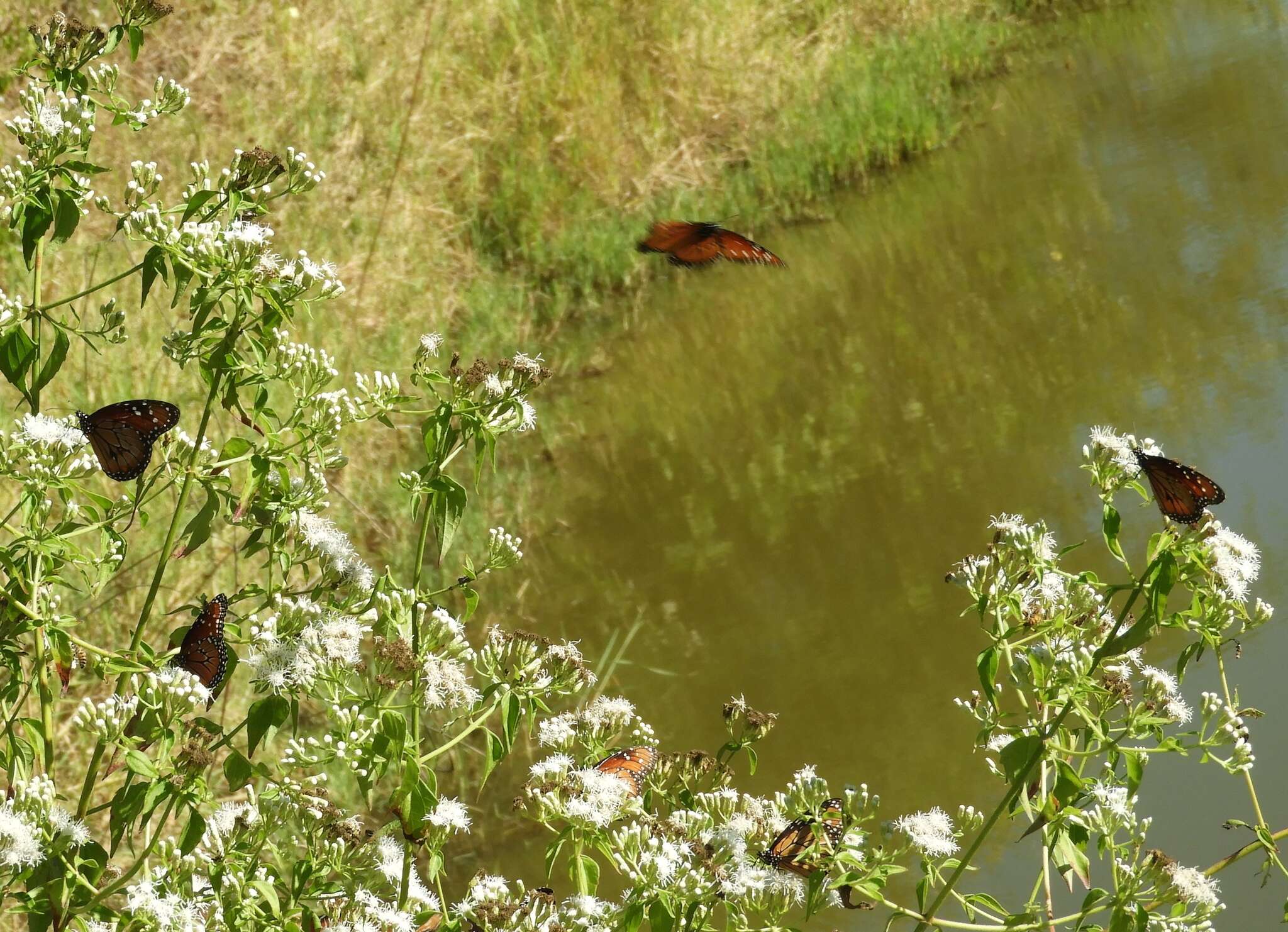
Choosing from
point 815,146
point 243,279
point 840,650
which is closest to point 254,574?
point 840,650

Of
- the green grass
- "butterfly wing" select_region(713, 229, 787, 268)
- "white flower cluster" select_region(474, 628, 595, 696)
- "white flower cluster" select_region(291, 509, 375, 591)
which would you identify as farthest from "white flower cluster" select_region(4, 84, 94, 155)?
the green grass

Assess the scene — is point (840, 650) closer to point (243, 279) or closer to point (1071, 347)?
point (1071, 347)

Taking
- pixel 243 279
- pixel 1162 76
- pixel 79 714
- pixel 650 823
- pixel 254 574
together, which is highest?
pixel 243 279

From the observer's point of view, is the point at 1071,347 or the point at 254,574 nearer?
the point at 254,574

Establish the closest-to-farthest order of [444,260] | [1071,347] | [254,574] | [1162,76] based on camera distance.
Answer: [254,574] → [1071,347] → [444,260] → [1162,76]

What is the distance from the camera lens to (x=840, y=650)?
204 inches

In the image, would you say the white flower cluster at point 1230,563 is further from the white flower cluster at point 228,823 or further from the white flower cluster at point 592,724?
the white flower cluster at point 228,823

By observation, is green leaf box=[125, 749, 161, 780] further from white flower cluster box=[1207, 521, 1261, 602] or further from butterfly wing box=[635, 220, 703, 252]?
butterfly wing box=[635, 220, 703, 252]

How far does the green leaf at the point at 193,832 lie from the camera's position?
186 cm

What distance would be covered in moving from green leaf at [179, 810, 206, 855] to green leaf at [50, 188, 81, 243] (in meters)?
0.97

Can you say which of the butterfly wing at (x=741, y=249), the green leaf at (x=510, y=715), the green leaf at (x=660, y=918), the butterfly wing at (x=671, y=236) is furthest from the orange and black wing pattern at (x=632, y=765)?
the butterfly wing at (x=671, y=236)

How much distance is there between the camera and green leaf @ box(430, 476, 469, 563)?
6.83 ft

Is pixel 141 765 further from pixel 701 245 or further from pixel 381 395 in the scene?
pixel 701 245

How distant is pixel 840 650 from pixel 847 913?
1.40 m
